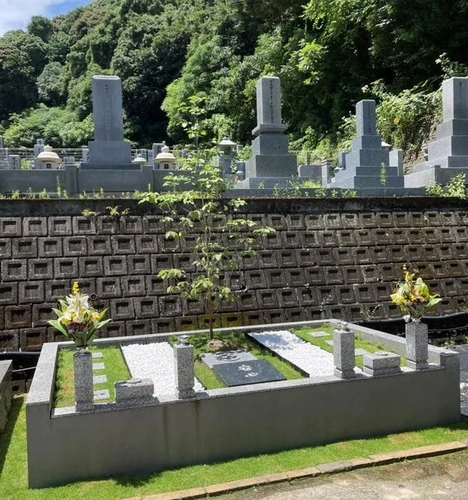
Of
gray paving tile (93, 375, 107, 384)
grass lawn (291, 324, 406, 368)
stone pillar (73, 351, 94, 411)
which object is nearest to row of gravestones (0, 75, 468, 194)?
grass lawn (291, 324, 406, 368)

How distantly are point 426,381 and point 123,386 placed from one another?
358 centimetres

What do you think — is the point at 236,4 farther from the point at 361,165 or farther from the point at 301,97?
the point at 361,165

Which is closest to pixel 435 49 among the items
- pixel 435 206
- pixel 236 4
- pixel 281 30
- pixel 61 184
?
pixel 281 30

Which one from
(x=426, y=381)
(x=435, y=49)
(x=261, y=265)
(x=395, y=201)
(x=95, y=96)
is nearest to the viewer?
(x=426, y=381)

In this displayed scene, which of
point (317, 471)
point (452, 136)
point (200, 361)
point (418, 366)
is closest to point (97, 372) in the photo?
point (200, 361)

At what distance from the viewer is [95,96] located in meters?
12.5

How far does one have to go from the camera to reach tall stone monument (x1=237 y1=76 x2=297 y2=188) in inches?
492

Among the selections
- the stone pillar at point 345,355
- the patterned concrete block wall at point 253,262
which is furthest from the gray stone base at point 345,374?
the patterned concrete block wall at point 253,262

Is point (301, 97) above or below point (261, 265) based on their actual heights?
above

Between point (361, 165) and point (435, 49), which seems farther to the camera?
point (435, 49)

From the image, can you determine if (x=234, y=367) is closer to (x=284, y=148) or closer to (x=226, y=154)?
(x=284, y=148)

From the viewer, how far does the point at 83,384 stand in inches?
173

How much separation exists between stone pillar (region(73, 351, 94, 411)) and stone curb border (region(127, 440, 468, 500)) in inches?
38.5

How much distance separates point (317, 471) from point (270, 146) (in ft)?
31.9
